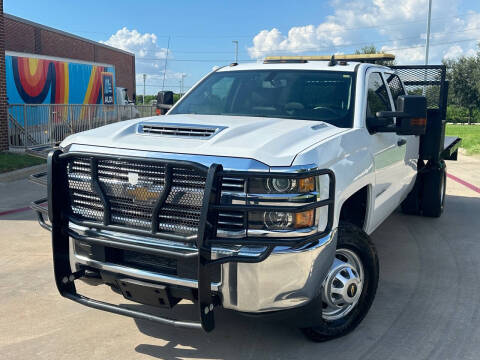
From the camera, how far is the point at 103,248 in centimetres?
332

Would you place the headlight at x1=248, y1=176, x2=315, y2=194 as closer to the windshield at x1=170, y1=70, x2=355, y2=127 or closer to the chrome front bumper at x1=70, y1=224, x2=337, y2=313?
the chrome front bumper at x1=70, y1=224, x2=337, y2=313

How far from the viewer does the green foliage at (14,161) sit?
439 inches

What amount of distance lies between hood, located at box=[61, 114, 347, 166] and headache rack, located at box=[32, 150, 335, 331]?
140 millimetres

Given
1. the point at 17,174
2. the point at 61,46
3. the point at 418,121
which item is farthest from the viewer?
the point at 61,46

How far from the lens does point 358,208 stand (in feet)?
14.1

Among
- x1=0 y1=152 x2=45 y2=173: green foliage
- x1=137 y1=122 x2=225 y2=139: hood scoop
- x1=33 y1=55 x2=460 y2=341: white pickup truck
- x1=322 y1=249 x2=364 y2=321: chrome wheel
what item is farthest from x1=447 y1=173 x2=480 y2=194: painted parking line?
x1=0 y1=152 x2=45 y2=173: green foliage

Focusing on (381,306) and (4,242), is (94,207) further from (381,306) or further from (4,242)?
(4,242)

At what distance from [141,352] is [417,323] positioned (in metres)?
2.13

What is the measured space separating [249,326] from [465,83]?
51426 mm

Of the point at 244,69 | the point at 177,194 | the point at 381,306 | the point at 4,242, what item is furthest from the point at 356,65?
the point at 4,242

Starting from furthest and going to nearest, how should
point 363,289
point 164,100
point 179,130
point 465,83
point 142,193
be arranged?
point 465,83, point 164,100, point 363,289, point 179,130, point 142,193

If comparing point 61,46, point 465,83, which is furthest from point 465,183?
point 465,83

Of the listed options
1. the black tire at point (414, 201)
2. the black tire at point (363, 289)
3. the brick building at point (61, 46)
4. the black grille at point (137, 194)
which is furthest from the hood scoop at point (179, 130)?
the brick building at point (61, 46)

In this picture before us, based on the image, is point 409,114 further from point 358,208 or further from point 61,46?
point 61,46
